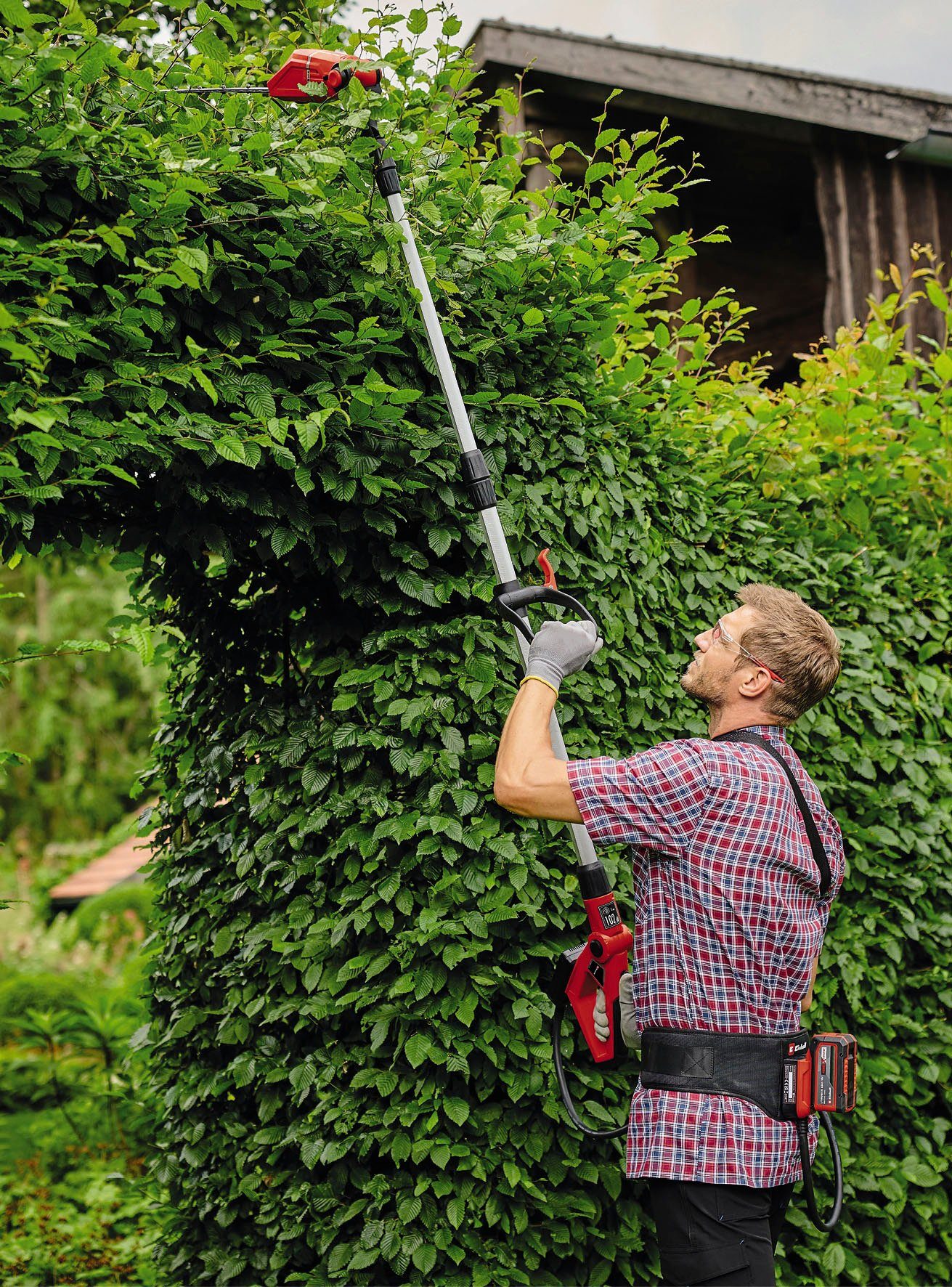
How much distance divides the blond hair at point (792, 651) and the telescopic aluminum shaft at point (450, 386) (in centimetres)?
48

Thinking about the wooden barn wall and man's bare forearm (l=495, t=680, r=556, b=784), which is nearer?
man's bare forearm (l=495, t=680, r=556, b=784)

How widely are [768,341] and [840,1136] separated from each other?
702 centimetres

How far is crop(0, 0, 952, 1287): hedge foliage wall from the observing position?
215cm

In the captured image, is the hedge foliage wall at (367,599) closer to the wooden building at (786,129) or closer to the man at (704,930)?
the man at (704,930)

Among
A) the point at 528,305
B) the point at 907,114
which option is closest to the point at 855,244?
the point at 907,114

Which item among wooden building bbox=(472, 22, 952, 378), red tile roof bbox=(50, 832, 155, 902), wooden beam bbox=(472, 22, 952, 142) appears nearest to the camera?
wooden beam bbox=(472, 22, 952, 142)

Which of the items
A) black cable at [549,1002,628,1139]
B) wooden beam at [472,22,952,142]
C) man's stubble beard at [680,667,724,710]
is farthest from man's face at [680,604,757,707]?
wooden beam at [472,22,952,142]

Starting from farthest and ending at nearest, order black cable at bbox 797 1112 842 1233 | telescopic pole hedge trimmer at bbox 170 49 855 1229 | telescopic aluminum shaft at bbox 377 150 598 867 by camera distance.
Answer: telescopic aluminum shaft at bbox 377 150 598 867, telescopic pole hedge trimmer at bbox 170 49 855 1229, black cable at bbox 797 1112 842 1233

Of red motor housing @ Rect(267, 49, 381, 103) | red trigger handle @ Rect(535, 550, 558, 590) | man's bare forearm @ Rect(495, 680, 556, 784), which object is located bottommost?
man's bare forearm @ Rect(495, 680, 556, 784)

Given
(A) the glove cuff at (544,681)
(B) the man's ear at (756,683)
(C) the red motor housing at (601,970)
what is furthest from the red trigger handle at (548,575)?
(C) the red motor housing at (601,970)

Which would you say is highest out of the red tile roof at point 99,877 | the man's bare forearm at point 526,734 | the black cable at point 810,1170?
the man's bare forearm at point 526,734

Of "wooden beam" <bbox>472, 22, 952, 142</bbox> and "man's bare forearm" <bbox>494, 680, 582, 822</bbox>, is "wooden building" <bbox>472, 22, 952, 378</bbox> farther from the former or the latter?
"man's bare forearm" <bbox>494, 680, 582, 822</bbox>

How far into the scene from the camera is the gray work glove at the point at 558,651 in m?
2.21

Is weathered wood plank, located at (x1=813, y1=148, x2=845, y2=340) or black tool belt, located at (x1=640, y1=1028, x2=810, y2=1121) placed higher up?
weathered wood plank, located at (x1=813, y1=148, x2=845, y2=340)
